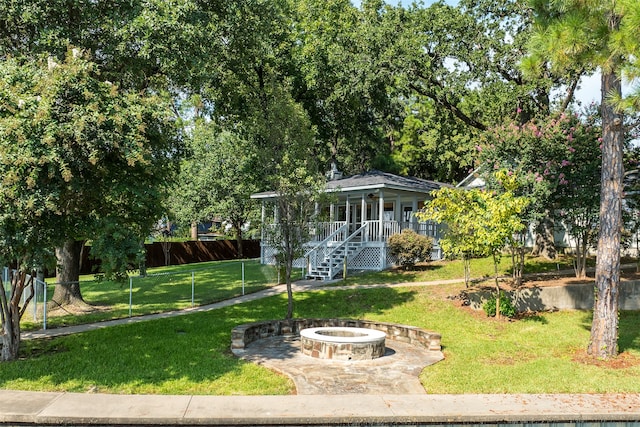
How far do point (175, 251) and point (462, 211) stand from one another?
22.8 metres

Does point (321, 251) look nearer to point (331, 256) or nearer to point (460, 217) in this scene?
point (331, 256)

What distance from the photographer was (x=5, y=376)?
7.90m

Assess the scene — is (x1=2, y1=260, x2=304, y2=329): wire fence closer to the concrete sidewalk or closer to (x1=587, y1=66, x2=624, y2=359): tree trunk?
the concrete sidewalk

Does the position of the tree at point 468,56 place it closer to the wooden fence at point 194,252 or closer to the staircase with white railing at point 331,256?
the staircase with white railing at point 331,256

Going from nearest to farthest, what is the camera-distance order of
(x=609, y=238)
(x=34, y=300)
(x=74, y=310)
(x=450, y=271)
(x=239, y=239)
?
(x=609, y=238), (x=34, y=300), (x=74, y=310), (x=450, y=271), (x=239, y=239)

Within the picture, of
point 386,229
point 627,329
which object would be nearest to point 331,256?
point 386,229

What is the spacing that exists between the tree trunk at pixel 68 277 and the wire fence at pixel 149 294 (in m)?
0.21

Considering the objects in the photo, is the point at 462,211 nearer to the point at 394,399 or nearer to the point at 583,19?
the point at 583,19

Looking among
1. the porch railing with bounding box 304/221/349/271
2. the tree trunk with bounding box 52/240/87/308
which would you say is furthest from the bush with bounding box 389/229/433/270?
the tree trunk with bounding box 52/240/87/308

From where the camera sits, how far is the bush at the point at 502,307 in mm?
12328

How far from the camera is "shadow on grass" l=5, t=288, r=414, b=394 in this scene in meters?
7.53

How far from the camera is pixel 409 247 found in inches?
721

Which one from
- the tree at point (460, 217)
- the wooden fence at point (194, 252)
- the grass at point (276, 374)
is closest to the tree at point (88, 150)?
the grass at point (276, 374)

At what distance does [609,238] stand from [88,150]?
9823 mm
